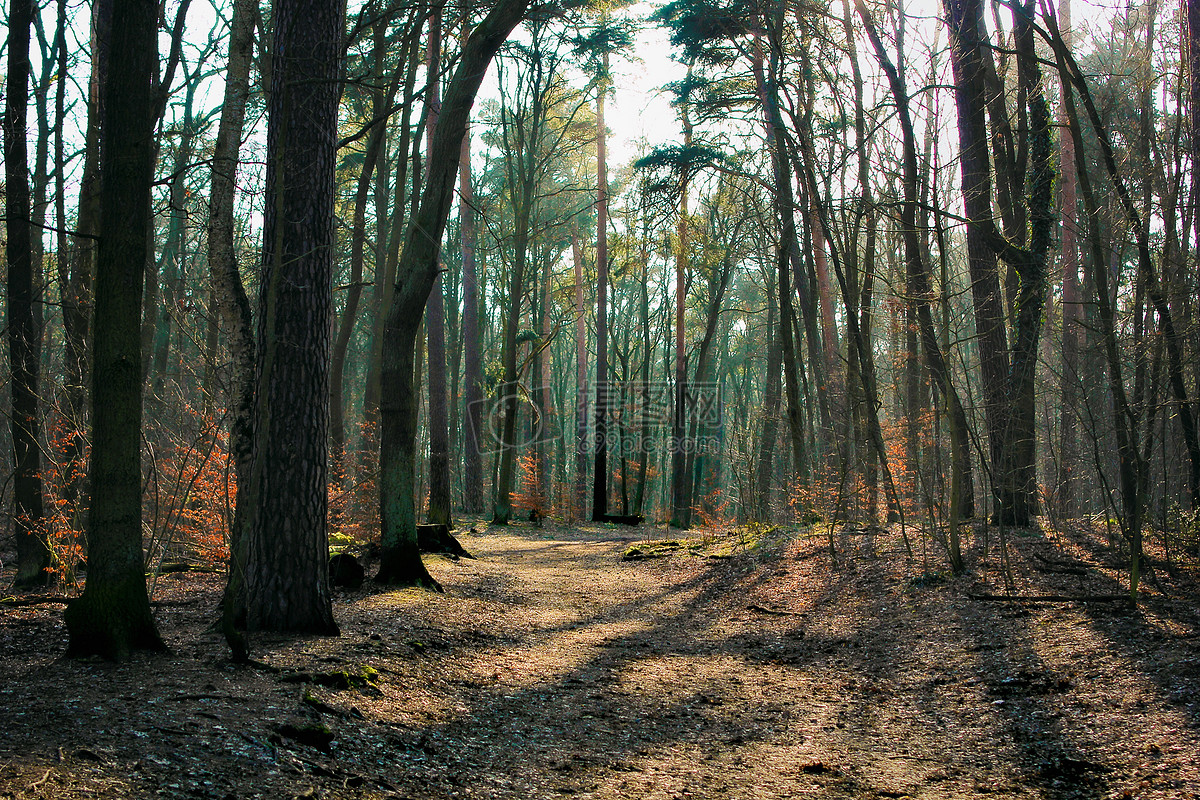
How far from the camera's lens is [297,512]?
16.4 feet

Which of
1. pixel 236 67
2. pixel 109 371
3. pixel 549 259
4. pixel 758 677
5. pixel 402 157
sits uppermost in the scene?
pixel 549 259

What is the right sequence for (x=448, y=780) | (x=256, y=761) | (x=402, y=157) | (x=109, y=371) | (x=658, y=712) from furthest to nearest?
(x=402, y=157) < (x=658, y=712) < (x=109, y=371) < (x=448, y=780) < (x=256, y=761)

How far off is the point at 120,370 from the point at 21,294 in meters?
3.79

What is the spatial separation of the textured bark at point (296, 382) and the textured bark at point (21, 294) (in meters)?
3.00

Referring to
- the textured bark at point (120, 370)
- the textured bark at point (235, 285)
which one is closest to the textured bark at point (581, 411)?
the textured bark at point (235, 285)

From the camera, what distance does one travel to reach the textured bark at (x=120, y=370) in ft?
13.0

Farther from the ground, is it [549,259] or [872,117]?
[549,259]

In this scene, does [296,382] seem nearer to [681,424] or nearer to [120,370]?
[120,370]

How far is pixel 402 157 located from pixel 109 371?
804cm

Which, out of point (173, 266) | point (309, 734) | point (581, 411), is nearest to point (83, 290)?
point (309, 734)

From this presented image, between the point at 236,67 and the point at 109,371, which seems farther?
the point at 236,67

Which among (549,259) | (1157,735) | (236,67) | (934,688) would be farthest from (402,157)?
(549,259)

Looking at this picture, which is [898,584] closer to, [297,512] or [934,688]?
[934,688]

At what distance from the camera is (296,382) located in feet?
16.4
